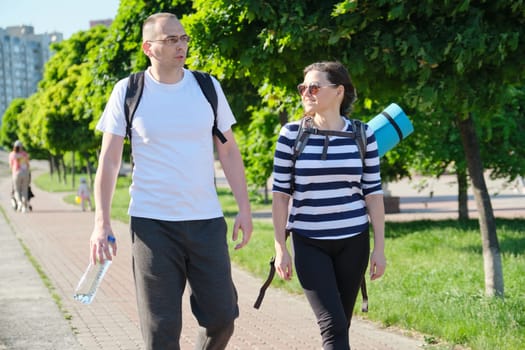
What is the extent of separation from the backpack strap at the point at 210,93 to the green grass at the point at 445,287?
2.55 metres

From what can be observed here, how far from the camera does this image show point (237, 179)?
164 inches

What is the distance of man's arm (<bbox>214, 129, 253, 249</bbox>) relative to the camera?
4113mm

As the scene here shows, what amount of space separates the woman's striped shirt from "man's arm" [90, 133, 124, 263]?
789 millimetres

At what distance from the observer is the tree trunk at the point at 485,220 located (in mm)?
7859

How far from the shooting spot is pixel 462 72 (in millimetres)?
6449

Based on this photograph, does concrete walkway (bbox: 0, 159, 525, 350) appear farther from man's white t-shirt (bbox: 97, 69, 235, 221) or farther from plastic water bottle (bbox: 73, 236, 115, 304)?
man's white t-shirt (bbox: 97, 69, 235, 221)

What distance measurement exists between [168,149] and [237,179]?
1.42 ft

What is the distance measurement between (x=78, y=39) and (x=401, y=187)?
49.0 feet

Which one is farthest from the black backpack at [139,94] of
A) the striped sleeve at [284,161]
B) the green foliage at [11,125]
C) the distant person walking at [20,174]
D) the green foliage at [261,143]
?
the green foliage at [11,125]

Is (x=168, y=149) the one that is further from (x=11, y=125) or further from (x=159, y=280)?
(x=11, y=125)

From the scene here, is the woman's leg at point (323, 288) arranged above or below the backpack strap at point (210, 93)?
below

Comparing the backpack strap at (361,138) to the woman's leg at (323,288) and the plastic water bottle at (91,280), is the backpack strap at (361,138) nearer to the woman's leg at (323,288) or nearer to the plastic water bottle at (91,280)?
the woman's leg at (323,288)

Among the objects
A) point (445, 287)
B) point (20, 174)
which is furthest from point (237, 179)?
point (20, 174)

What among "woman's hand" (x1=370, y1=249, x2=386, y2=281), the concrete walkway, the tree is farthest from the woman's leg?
the tree
